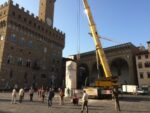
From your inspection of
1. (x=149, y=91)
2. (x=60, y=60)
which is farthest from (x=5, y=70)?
(x=149, y=91)

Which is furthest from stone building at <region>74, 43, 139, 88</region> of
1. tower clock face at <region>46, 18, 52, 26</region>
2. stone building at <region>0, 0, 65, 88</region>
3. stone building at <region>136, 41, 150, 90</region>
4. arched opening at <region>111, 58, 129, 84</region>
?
tower clock face at <region>46, 18, 52, 26</region>

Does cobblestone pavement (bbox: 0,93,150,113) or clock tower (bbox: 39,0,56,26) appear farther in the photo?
clock tower (bbox: 39,0,56,26)

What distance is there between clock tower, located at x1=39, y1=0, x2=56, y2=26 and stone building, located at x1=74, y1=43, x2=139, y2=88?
15.7m

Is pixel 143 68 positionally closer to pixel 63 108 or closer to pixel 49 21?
pixel 49 21

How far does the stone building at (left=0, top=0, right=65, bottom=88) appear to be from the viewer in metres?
46.5

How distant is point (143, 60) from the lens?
51.9 metres

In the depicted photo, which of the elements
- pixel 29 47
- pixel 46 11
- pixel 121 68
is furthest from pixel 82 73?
pixel 46 11

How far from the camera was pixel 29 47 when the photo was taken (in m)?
52.4

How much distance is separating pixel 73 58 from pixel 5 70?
30.0 metres

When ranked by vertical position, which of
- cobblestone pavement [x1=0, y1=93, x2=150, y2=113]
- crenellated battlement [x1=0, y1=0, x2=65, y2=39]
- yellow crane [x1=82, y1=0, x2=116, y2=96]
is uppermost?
crenellated battlement [x1=0, y1=0, x2=65, y2=39]

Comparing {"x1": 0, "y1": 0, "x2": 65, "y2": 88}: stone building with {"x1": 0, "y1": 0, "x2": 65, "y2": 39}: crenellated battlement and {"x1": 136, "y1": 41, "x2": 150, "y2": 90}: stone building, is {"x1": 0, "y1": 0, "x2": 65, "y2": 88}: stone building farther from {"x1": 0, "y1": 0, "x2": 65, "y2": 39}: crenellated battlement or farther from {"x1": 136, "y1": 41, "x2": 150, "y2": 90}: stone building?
{"x1": 136, "y1": 41, "x2": 150, "y2": 90}: stone building

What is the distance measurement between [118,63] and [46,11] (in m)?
26.9

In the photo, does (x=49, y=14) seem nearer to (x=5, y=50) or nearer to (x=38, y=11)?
(x=38, y=11)

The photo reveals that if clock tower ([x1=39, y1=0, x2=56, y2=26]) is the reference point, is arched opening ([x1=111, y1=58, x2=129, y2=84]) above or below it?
below
